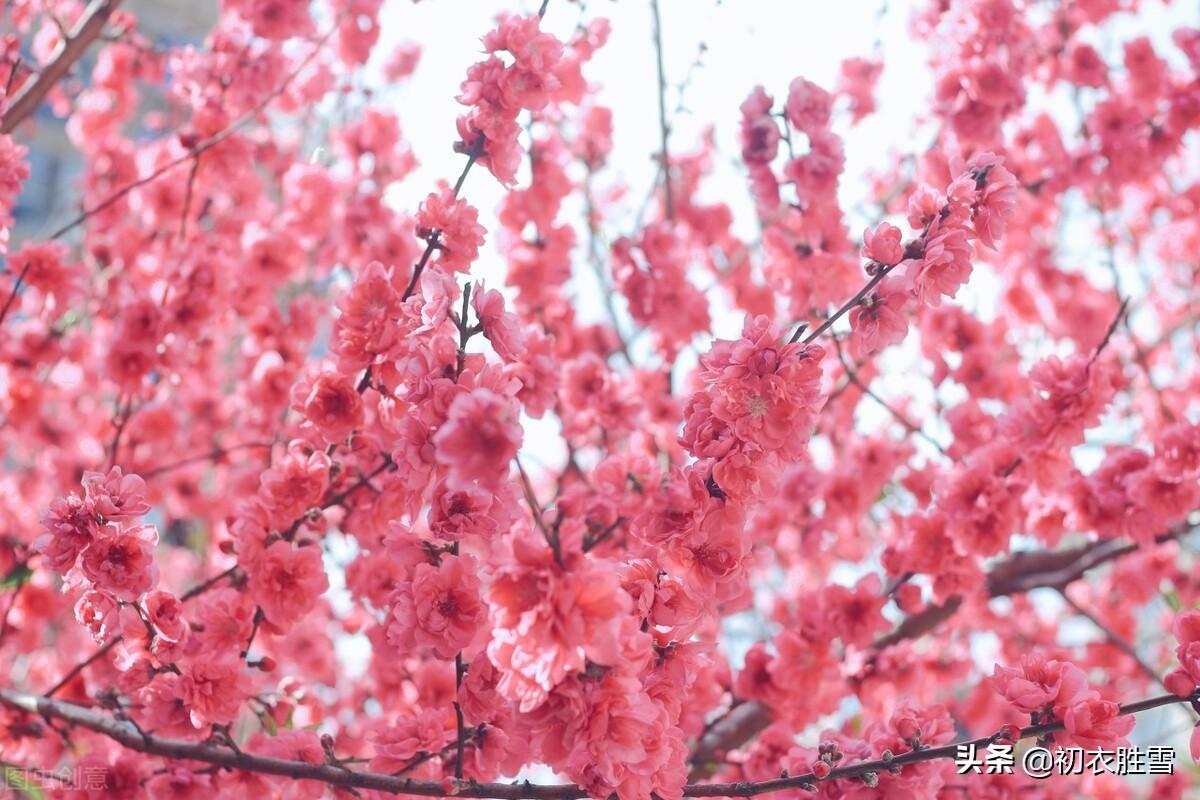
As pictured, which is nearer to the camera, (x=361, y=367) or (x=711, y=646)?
(x=711, y=646)

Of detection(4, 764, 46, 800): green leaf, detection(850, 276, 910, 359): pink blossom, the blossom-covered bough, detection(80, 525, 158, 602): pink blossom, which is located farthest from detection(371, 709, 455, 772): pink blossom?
detection(850, 276, 910, 359): pink blossom

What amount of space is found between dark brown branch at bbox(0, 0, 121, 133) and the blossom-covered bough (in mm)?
11

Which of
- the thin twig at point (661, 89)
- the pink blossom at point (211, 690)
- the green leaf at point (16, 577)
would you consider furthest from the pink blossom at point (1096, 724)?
the green leaf at point (16, 577)

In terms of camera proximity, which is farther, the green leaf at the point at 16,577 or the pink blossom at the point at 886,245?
the green leaf at the point at 16,577

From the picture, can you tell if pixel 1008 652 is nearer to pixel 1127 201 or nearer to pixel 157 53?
pixel 1127 201

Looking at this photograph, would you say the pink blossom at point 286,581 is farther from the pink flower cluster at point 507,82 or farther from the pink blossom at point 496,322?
the pink flower cluster at point 507,82

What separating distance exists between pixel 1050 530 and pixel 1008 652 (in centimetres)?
121

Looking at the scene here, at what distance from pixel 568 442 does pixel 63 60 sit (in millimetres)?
1551

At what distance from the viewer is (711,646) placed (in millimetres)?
1197

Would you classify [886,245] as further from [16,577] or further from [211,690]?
[16,577]

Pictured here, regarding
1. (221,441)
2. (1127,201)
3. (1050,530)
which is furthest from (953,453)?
(221,441)

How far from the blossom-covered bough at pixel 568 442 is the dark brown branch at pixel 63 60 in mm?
11

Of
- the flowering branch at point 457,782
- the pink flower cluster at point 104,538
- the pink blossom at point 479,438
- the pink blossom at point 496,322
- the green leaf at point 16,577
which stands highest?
the green leaf at point 16,577

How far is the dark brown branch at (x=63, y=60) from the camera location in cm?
209
